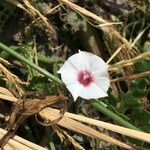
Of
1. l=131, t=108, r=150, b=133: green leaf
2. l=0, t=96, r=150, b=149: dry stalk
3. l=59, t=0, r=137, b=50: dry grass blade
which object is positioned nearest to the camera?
l=0, t=96, r=150, b=149: dry stalk

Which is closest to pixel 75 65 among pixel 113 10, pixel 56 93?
pixel 56 93

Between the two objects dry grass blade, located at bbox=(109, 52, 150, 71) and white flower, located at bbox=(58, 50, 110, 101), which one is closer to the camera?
white flower, located at bbox=(58, 50, 110, 101)

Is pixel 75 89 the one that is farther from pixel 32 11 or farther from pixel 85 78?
pixel 32 11

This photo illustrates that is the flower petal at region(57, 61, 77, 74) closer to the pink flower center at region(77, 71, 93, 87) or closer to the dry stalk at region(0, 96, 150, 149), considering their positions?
the pink flower center at region(77, 71, 93, 87)

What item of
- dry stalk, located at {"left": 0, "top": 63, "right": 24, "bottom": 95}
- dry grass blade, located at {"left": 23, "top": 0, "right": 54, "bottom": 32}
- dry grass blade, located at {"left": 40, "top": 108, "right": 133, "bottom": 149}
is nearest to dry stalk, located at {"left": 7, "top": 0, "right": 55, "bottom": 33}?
dry grass blade, located at {"left": 23, "top": 0, "right": 54, "bottom": 32}

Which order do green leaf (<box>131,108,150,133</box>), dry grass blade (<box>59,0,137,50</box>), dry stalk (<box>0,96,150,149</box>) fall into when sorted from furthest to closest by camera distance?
1. dry grass blade (<box>59,0,137,50</box>)
2. green leaf (<box>131,108,150,133</box>)
3. dry stalk (<box>0,96,150,149</box>)

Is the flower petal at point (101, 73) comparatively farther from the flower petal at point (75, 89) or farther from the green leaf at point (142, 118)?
the green leaf at point (142, 118)

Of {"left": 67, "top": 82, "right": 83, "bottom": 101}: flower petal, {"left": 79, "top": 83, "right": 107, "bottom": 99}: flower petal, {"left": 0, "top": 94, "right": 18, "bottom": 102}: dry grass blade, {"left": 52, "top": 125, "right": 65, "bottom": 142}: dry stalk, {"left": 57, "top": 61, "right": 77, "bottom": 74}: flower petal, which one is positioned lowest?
{"left": 52, "top": 125, "right": 65, "bottom": 142}: dry stalk

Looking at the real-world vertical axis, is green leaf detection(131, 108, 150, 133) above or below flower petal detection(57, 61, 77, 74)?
below

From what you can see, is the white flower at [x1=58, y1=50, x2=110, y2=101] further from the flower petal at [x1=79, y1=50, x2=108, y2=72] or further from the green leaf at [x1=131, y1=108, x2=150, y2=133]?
the green leaf at [x1=131, y1=108, x2=150, y2=133]
